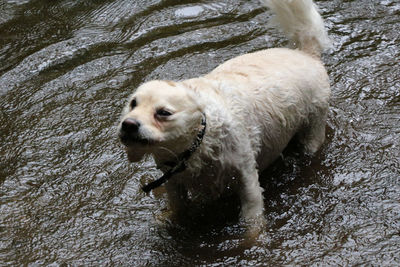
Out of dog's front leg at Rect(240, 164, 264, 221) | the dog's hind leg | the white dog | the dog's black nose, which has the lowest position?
the dog's hind leg

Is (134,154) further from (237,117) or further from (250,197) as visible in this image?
(250,197)

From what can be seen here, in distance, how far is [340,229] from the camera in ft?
14.0

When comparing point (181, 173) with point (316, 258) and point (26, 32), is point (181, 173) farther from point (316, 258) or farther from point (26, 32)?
point (26, 32)

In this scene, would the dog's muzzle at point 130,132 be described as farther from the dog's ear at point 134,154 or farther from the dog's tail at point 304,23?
the dog's tail at point 304,23

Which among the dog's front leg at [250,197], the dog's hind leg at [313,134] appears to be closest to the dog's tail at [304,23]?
the dog's hind leg at [313,134]

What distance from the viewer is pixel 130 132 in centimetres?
347

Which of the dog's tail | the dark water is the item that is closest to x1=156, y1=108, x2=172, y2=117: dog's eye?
the dark water

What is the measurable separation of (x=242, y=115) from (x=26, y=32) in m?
5.08

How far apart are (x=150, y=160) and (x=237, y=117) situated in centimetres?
151

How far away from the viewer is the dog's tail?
5242mm

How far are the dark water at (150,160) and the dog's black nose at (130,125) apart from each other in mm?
1280

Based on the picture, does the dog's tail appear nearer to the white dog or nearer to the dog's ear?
the white dog

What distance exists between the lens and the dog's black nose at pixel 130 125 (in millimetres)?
3436

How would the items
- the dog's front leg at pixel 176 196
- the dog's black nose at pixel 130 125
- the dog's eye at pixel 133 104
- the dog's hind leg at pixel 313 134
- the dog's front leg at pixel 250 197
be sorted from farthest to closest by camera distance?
the dog's hind leg at pixel 313 134 → the dog's front leg at pixel 176 196 → the dog's front leg at pixel 250 197 → the dog's eye at pixel 133 104 → the dog's black nose at pixel 130 125
